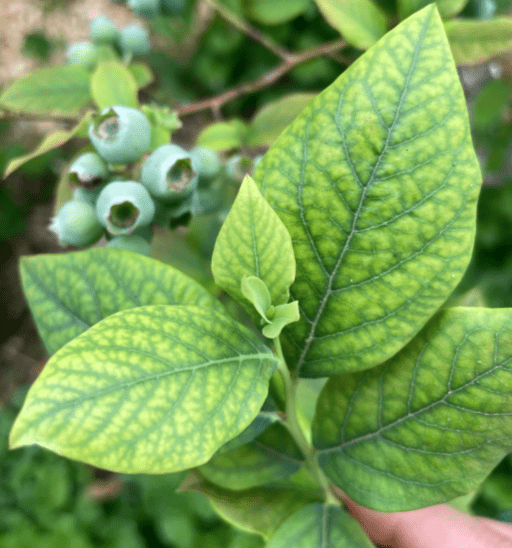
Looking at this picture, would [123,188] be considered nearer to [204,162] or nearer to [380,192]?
[204,162]

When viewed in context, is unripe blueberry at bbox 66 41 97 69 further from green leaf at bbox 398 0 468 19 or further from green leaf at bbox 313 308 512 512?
green leaf at bbox 313 308 512 512

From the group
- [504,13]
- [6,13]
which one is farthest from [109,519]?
[6,13]

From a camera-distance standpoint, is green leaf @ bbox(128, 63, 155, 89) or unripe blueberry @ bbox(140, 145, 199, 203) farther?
green leaf @ bbox(128, 63, 155, 89)

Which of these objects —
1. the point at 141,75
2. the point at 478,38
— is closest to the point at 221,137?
the point at 141,75

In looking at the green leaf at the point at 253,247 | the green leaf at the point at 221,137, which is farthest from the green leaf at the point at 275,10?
the green leaf at the point at 253,247

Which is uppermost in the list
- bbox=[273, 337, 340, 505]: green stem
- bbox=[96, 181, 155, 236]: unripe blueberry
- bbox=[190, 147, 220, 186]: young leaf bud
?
bbox=[190, 147, 220, 186]: young leaf bud

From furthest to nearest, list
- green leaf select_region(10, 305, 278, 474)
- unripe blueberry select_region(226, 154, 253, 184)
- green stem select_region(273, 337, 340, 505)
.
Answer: unripe blueberry select_region(226, 154, 253, 184) → green stem select_region(273, 337, 340, 505) → green leaf select_region(10, 305, 278, 474)

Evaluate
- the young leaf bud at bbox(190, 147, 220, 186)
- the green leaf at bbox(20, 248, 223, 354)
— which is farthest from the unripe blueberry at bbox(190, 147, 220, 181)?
the green leaf at bbox(20, 248, 223, 354)
